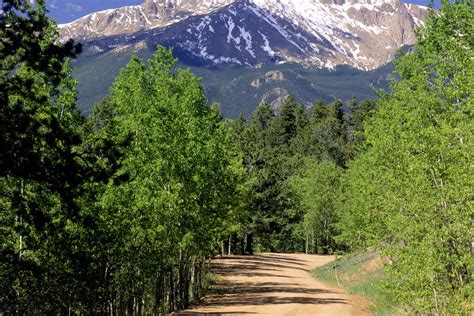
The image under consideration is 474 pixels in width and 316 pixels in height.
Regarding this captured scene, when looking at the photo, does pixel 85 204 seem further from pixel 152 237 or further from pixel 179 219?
pixel 179 219

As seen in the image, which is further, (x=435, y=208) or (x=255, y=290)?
(x=255, y=290)

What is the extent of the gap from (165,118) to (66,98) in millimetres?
6030

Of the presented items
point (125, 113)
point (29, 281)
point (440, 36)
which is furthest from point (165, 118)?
point (440, 36)

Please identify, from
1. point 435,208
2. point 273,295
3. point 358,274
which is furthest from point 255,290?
point 435,208

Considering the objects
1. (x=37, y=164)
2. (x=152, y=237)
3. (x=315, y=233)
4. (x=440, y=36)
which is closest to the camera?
(x=37, y=164)

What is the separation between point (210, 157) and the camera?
31172 millimetres

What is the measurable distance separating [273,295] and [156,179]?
1130 cm

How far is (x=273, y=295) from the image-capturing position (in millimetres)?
35406

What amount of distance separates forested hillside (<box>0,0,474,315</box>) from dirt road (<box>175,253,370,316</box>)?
2466mm

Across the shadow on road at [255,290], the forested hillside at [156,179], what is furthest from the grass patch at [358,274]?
the forested hillside at [156,179]

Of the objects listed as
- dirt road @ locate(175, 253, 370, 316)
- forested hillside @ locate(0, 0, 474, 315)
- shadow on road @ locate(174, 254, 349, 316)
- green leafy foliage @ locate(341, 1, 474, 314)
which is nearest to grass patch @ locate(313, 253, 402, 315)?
dirt road @ locate(175, 253, 370, 316)

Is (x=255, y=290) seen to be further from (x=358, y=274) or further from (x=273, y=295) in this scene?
(x=358, y=274)

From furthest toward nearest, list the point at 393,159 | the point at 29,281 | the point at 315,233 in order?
the point at 315,233, the point at 393,159, the point at 29,281

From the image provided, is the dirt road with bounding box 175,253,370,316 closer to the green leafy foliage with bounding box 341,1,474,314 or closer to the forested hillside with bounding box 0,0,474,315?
the forested hillside with bounding box 0,0,474,315
